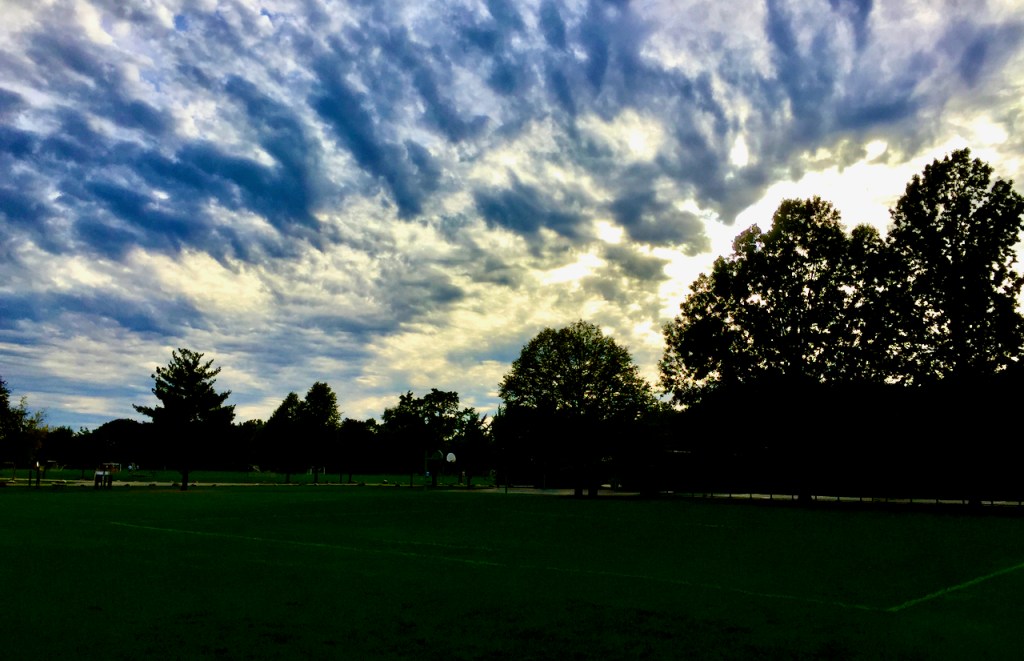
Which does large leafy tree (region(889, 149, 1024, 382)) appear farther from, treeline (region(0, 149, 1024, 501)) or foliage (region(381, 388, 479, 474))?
foliage (region(381, 388, 479, 474))

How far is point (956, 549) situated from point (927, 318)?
876 inches

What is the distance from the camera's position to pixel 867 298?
119 feet

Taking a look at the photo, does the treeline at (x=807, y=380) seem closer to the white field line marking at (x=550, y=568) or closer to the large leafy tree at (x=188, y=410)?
the large leafy tree at (x=188, y=410)

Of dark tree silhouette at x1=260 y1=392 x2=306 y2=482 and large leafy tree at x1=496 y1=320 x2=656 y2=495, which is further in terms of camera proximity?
dark tree silhouette at x1=260 y1=392 x2=306 y2=482

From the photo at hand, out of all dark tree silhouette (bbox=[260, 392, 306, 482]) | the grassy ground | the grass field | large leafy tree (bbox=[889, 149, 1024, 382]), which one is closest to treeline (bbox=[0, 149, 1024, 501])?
large leafy tree (bbox=[889, 149, 1024, 382])

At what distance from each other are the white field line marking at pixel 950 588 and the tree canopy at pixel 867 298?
2374cm

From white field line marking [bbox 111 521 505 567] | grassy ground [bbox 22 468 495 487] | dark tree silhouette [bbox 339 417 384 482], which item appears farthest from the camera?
dark tree silhouette [bbox 339 417 384 482]

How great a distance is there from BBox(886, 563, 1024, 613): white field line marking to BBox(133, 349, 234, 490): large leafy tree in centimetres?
5611

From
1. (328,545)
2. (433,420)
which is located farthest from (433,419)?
(328,545)

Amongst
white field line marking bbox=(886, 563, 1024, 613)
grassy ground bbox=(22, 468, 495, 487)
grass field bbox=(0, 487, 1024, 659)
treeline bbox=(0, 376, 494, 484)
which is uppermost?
treeline bbox=(0, 376, 494, 484)

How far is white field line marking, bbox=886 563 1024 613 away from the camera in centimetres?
848

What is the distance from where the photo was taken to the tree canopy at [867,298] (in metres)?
32.6

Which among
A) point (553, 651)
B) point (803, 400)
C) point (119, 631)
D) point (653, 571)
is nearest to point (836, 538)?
point (653, 571)

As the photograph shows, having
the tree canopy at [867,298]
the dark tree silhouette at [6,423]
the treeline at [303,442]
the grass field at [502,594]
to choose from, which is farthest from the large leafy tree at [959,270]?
the dark tree silhouette at [6,423]
